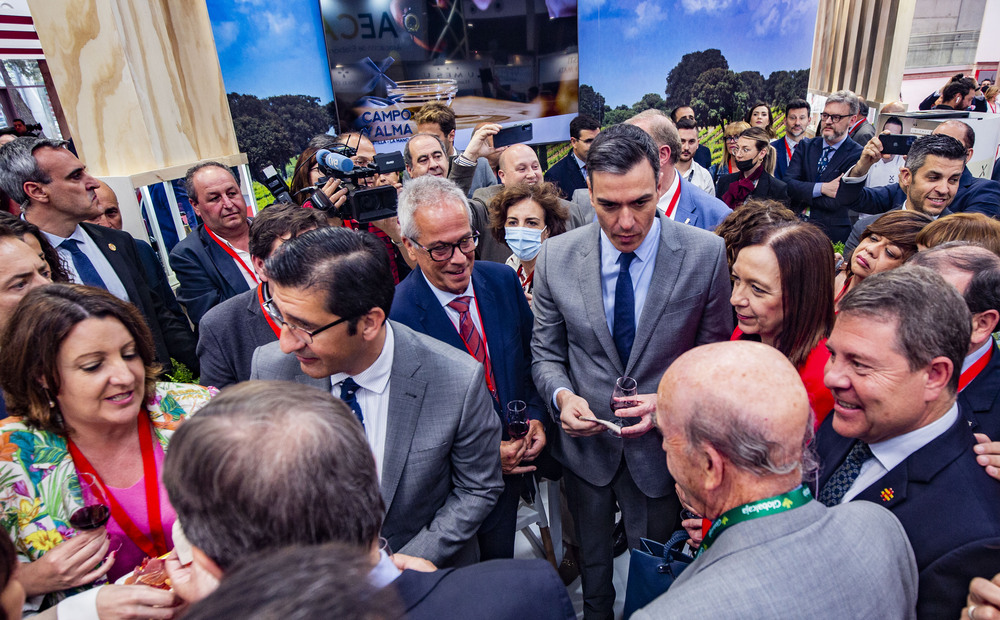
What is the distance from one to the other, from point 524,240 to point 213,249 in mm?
1894

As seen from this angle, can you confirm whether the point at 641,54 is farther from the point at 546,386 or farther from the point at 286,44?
the point at 546,386

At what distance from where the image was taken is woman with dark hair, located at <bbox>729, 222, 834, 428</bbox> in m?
1.96

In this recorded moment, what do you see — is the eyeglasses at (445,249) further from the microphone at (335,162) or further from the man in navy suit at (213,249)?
the man in navy suit at (213,249)

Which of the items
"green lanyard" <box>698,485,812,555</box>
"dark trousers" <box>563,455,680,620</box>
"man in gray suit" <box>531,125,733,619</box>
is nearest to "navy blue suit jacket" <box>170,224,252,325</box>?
"man in gray suit" <box>531,125,733,619</box>

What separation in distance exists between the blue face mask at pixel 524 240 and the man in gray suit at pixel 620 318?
2.84 feet

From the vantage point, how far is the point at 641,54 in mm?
8422

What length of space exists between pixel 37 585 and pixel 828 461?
2.27m

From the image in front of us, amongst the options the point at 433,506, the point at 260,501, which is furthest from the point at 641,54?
the point at 260,501

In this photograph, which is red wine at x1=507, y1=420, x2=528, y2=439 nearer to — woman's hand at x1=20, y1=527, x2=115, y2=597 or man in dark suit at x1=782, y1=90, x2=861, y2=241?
woman's hand at x1=20, y1=527, x2=115, y2=597

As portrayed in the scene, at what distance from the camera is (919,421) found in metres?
1.42

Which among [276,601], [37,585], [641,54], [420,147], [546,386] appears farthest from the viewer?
[641,54]

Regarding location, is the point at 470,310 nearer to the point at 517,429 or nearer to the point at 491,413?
the point at 517,429

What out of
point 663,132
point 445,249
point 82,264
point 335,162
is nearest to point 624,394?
point 445,249

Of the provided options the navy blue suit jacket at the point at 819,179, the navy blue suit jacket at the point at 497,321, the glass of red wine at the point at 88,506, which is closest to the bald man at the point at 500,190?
the navy blue suit jacket at the point at 497,321
